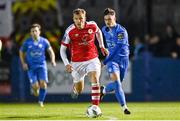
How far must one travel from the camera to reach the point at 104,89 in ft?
63.4

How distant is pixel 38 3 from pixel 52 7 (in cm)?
51

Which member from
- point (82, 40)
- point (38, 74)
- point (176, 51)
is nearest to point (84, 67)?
point (82, 40)

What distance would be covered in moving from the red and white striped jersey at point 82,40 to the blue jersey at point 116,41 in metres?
0.83

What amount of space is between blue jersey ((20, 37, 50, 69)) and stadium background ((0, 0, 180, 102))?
369cm

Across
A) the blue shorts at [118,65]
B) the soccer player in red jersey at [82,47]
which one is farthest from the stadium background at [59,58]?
the soccer player in red jersey at [82,47]

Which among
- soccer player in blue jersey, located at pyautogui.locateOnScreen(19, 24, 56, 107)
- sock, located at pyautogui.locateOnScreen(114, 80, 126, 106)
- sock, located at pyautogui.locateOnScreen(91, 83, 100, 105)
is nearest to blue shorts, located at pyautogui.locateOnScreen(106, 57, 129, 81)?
sock, located at pyautogui.locateOnScreen(114, 80, 126, 106)

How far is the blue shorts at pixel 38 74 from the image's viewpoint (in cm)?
2411

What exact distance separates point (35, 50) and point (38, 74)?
0.76m

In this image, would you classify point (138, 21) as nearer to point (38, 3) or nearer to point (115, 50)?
point (38, 3)

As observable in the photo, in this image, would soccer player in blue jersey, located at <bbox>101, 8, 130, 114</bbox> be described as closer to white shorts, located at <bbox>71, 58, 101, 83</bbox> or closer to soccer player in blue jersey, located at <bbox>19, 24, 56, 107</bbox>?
white shorts, located at <bbox>71, 58, 101, 83</bbox>

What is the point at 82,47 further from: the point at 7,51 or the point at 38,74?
the point at 7,51

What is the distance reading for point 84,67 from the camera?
17.7 m

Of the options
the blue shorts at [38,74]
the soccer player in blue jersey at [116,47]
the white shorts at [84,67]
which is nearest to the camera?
the white shorts at [84,67]

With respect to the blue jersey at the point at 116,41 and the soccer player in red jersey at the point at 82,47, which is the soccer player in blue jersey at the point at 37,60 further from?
the soccer player in red jersey at the point at 82,47
